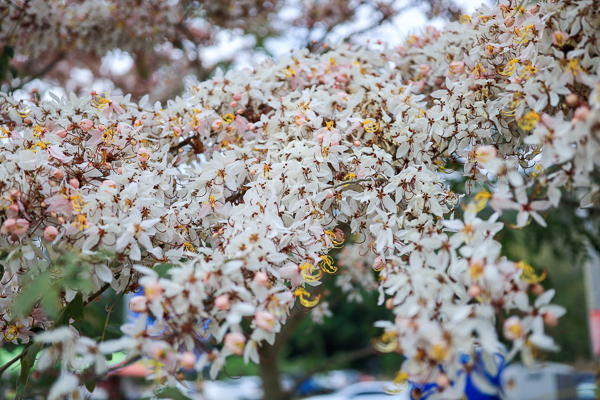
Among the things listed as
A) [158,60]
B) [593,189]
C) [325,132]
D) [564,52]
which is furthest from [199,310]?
[158,60]

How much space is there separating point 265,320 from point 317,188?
0.49m

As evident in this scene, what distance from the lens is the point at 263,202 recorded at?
1.28 meters

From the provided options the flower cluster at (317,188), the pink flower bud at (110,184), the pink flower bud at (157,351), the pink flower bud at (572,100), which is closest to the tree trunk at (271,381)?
the flower cluster at (317,188)

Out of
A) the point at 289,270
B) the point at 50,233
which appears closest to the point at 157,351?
the point at 289,270

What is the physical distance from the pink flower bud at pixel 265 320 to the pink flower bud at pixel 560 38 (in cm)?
101

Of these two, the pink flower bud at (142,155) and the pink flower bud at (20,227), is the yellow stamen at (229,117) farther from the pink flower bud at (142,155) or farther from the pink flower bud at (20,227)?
the pink flower bud at (20,227)

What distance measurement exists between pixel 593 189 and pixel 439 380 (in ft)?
1.94

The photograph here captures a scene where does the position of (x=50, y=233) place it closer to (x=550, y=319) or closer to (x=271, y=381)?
(x=550, y=319)

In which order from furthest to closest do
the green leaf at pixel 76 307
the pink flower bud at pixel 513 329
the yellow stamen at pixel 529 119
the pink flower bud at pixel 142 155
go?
the pink flower bud at pixel 142 155 → the green leaf at pixel 76 307 → the yellow stamen at pixel 529 119 → the pink flower bud at pixel 513 329

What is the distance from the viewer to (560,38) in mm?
1133

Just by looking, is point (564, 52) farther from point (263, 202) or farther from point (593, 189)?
point (263, 202)

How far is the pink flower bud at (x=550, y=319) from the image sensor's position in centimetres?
86

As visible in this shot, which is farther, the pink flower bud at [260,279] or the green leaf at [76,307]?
the green leaf at [76,307]

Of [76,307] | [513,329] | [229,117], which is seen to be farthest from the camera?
[229,117]
